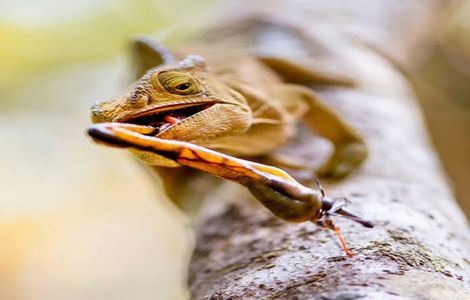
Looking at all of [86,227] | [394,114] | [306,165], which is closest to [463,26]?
[394,114]

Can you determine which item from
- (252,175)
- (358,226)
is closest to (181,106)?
(252,175)

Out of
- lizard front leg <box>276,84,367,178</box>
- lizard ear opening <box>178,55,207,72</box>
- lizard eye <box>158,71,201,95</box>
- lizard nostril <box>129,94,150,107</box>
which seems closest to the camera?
lizard nostril <box>129,94,150,107</box>

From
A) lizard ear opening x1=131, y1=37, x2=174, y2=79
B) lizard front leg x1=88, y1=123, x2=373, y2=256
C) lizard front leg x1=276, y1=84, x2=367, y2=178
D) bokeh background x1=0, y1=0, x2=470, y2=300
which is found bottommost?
bokeh background x1=0, y1=0, x2=470, y2=300

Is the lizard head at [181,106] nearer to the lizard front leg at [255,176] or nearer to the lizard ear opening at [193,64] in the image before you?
the lizard ear opening at [193,64]

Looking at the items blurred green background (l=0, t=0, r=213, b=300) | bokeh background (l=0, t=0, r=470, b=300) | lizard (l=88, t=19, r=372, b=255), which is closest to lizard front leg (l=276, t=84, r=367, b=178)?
lizard (l=88, t=19, r=372, b=255)

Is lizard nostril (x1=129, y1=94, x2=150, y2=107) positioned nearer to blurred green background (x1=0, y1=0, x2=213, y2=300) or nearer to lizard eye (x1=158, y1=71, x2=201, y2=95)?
lizard eye (x1=158, y1=71, x2=201, y2=95)

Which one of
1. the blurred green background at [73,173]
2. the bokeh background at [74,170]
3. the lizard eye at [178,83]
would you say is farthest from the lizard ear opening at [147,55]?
the blurred green background at [73,173]

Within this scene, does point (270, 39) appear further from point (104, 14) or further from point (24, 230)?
point (24, 230)
